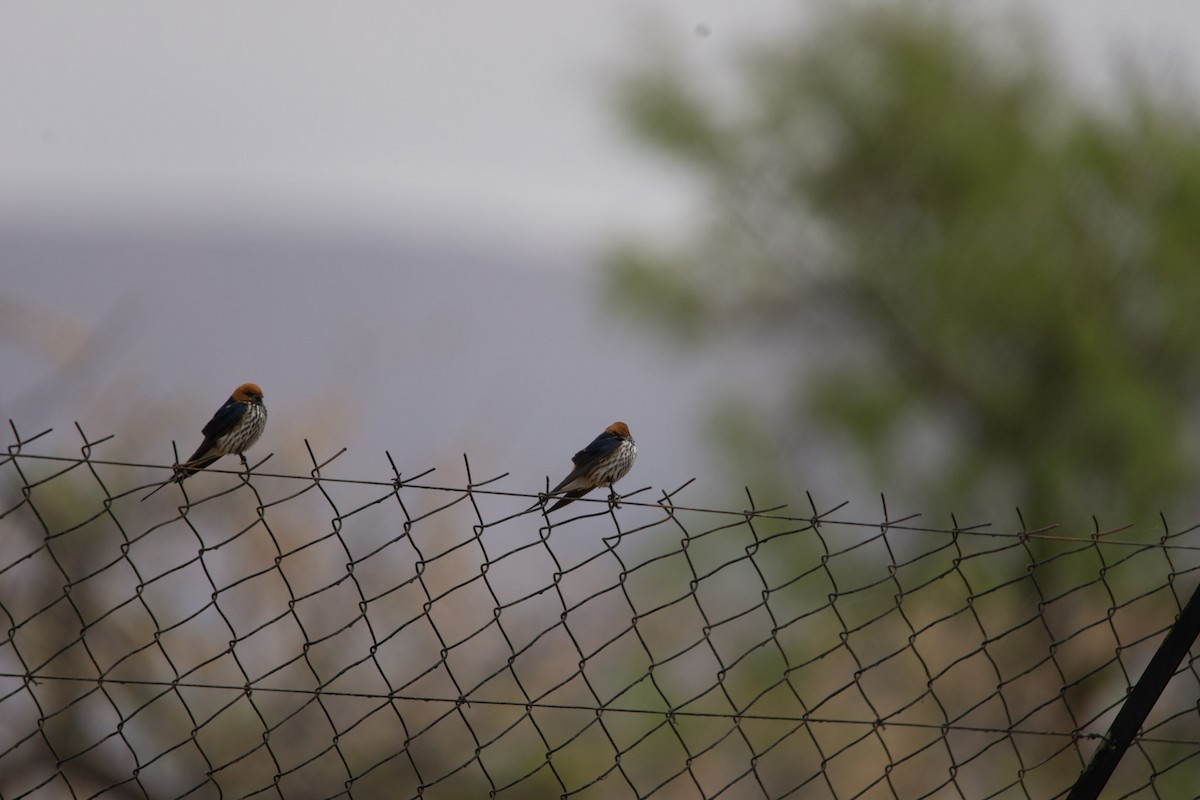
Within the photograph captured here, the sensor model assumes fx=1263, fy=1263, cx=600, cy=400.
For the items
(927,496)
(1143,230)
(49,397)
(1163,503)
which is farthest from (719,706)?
(49,397)

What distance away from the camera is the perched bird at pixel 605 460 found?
3.11 meters

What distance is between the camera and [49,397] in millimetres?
4883

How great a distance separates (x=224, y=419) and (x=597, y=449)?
0.94 m

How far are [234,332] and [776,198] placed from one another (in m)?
9.80

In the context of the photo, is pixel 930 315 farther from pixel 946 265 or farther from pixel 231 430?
pixel 231 430

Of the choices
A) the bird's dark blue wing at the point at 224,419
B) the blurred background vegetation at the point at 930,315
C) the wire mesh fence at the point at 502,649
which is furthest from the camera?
the blurred background vegetation at the point at 930,315

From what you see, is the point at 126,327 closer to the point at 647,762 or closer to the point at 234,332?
the point at 647,762

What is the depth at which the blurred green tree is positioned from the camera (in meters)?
10.9

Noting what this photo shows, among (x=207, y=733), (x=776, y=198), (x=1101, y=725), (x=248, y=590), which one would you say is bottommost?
(x=1101, y=725)

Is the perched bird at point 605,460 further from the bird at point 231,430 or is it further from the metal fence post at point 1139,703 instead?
the metal fence post at point 1139,703

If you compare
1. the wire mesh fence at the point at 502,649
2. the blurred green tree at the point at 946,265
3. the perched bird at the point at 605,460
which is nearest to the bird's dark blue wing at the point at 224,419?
the perched bird at the point at 605,460

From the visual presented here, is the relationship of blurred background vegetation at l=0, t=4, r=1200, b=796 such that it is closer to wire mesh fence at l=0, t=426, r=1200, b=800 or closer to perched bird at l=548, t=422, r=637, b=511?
wire mesh fence at l=0, t=426, r=1200, b=800

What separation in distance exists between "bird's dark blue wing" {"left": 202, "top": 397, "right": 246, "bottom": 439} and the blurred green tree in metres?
9.11

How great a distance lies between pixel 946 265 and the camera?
446 inches
